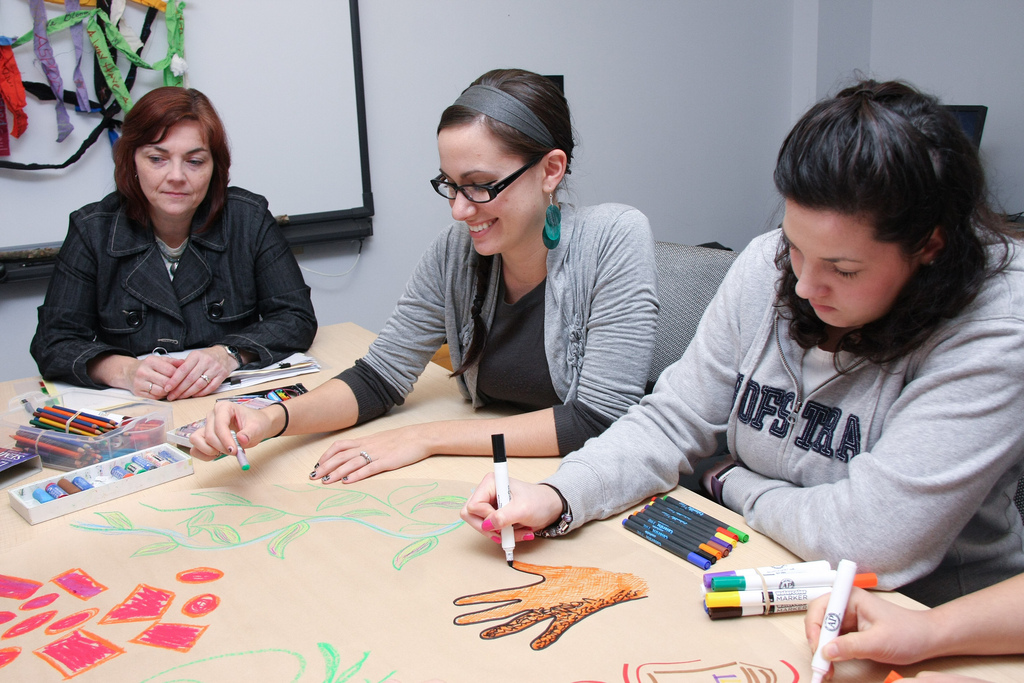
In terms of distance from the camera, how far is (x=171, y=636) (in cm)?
82

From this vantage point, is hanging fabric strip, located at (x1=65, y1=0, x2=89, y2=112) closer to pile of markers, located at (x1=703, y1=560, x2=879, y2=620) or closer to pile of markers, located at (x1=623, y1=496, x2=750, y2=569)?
pile of markers, located at (x1=623, y1=496, x2=750, y2=569)

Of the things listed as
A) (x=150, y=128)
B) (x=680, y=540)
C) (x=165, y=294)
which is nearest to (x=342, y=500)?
(x=680, y=540)

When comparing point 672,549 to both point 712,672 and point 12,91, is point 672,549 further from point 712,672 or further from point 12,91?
point 12,91

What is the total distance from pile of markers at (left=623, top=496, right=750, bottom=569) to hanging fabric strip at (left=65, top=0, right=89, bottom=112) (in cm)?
224

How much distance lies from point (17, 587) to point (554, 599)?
0.66 meters

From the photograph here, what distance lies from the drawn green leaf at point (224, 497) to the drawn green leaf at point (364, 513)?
17 centimetres

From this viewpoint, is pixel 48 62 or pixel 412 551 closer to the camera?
pixel 412 551

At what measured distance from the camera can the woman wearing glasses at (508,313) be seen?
1.23m

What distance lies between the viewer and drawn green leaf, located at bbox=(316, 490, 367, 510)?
1098mm

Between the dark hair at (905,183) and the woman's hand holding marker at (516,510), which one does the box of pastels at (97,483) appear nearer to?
the woman's hand holding marker at (516,510)

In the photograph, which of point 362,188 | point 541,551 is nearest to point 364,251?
point 362,188

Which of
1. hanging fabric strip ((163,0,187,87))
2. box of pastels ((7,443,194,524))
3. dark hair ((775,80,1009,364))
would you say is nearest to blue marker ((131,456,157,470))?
box of pastels ((7,443,194,524))

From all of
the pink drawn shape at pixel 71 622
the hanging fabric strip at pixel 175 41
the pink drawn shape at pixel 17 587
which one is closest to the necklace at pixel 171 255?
the hanging fabric strip at pixel 175 41

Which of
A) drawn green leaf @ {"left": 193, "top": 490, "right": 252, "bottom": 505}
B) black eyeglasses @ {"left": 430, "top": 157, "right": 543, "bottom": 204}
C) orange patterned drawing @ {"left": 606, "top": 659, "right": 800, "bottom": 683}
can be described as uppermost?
black eyeglasses @ {"left": 430, "top": 157, "right": 543, "bottom": 204}
